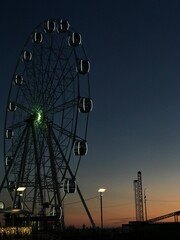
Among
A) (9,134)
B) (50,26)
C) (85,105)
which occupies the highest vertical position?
(50,26)

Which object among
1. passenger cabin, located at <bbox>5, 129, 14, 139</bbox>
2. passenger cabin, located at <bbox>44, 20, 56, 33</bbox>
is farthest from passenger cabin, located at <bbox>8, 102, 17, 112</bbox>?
passenger cabin, located at <bbox>44, 20, 56, 33</bbox>

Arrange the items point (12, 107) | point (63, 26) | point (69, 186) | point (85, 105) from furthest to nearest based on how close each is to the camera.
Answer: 1. point (12, 107)
2. point (63, 26)
3. point (85, 105)
4. point (69, 186)

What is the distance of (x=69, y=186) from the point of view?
151 ft

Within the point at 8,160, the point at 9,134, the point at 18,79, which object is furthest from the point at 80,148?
the point at 18,79

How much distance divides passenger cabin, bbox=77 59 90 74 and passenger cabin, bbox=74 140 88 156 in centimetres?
747

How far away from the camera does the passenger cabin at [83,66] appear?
48.5 metres

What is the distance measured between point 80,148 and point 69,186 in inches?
152

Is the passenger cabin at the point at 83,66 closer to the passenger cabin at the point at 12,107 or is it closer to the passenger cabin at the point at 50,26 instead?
the passenger cabin at the point at 50,26

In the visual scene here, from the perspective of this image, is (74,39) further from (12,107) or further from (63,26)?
(12,107)

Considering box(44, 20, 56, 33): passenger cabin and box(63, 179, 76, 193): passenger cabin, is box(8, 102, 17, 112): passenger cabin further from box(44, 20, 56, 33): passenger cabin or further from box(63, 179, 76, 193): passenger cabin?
box(63, 179, 76, 193): passenger cabin

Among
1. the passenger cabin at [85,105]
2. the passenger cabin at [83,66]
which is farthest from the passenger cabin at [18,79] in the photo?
the passenger cabin at [85,105]

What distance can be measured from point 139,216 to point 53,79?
49269 millimetres

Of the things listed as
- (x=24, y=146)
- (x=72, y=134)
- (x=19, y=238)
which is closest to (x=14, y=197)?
(x=24, y=146)

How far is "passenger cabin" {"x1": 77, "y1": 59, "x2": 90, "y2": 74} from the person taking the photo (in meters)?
48.5
